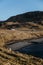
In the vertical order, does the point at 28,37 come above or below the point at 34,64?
above

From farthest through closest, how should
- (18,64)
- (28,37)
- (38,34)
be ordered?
(38,34)
(28,37)
(18,64)

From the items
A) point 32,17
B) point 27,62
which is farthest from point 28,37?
point 32,17

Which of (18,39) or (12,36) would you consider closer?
(18,39)

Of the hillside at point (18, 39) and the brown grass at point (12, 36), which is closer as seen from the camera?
the hillside at point (18, 39)

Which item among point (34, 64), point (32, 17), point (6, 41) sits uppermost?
point (32, 17)

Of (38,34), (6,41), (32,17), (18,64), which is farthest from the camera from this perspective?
(32,17)

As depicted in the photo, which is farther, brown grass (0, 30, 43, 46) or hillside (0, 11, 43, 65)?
brown grass (0, 30, 43, 46)

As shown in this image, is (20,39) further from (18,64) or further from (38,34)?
(18,64)

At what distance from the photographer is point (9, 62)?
3073cm

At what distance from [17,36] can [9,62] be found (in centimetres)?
4608

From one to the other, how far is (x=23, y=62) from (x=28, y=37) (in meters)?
47.9

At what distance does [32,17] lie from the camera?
184750 mm

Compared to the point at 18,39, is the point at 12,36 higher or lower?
higher

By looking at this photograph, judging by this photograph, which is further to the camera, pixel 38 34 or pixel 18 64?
pixel 38 34
